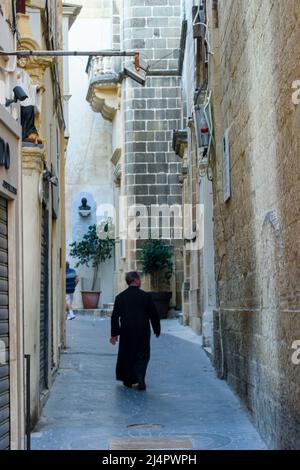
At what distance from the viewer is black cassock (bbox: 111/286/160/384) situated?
12070 millimetres

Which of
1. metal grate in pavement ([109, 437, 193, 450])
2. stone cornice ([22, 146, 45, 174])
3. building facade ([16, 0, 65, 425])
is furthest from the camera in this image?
stone cornice ([22, 146, 45, 174])

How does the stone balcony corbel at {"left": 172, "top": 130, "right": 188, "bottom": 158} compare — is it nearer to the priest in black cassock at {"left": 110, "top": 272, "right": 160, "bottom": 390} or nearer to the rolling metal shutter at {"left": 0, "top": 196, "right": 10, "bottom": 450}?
the priest in black cassock at {"left": 110, "top": 272, "right": 160, "bottom": 390}

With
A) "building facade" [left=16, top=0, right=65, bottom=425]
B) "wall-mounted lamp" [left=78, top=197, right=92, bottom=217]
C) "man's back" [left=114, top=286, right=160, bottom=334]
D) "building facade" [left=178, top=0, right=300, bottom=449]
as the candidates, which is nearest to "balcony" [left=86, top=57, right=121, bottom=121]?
"wall-mounted lamp" [left=78, top=197, right=92, bottom=217]

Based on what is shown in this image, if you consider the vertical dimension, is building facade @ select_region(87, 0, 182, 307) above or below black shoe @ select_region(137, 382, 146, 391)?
above

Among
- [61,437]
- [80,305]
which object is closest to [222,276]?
[61,437]

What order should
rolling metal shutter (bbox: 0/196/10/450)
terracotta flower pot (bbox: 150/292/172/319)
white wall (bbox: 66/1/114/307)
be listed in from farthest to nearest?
white wall (bbox: 66/1/114/307) → terracotta flower pot (bbox: 150/292/172/319) → rolling metal shutter (bbox: 0/196/10/450)

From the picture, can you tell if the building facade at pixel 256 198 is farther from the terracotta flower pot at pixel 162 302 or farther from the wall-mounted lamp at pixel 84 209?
the wall-mounted lamp at pixel 84 209

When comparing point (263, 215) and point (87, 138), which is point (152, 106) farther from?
point (263, 215)

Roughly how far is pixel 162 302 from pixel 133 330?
1223 centimetres

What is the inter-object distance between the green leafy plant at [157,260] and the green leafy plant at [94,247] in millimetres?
4467

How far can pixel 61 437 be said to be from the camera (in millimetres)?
8602

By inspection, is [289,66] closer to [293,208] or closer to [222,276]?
[293,208]

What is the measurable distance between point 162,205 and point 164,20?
520 cm

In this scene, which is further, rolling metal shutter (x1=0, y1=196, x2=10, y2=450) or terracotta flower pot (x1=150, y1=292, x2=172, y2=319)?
terracotta flower pot (x1=150, y1=292, x2=172, y2=319)
